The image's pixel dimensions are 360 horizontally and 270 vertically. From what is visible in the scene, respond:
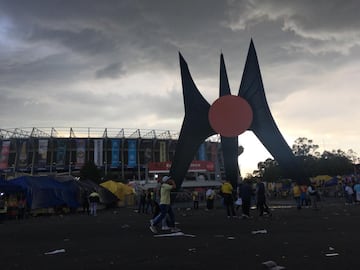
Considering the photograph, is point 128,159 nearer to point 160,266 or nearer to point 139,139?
point 139,139

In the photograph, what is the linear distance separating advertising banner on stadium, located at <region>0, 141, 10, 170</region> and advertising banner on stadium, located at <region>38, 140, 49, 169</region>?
569 centimetres

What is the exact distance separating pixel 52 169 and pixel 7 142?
9479 mm

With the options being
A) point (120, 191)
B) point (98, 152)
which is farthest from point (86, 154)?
point (120, 191)

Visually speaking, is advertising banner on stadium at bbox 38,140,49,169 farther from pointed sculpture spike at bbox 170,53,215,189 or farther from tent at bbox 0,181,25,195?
tent at bbox 0,181,25,195

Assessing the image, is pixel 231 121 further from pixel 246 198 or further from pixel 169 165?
pixel 169 165

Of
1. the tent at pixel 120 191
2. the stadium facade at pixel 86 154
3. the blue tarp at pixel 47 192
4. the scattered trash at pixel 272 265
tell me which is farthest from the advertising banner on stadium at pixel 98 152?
the scattered trash at pixel 272 265

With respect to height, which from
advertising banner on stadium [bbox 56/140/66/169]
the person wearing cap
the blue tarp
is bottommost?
the person wearing cap

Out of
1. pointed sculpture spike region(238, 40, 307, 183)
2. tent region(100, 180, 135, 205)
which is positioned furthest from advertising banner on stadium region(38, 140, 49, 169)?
pointed sculpture spike region(238, 40, 307, 183)

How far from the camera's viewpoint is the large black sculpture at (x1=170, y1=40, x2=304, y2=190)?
23.1m

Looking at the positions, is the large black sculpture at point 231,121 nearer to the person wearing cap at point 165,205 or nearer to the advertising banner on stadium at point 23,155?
the person wearing cap at point 165,205

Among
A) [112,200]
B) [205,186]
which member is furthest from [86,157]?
[112,200]

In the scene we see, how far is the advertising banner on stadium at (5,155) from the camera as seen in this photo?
2805 inches

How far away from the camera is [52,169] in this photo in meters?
75.4

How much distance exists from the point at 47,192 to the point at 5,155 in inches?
2136
